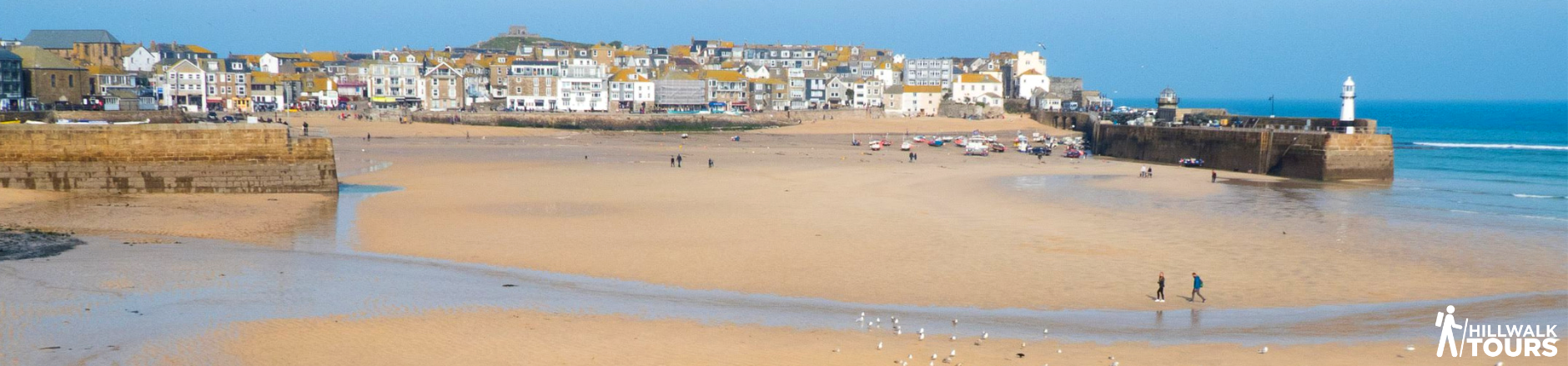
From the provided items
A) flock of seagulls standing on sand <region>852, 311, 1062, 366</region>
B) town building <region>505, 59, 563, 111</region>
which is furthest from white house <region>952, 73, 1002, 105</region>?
flock of seagulls standing on sand <region>852, 311, 1062, 366</region>

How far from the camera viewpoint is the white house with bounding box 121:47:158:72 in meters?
96.8

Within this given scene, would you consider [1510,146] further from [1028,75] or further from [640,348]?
[640,348]

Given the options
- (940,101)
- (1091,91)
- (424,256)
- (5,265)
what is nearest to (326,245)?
(424,256)

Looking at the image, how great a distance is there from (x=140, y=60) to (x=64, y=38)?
572 cm

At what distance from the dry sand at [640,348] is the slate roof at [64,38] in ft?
317

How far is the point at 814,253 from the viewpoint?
65.1ft

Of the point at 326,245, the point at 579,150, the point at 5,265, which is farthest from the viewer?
the point at 579,150

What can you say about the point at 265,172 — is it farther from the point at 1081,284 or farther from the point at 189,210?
the point at 1081,284

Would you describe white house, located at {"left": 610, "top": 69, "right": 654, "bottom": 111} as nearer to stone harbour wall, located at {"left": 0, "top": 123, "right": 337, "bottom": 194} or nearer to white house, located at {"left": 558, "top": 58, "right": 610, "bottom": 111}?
white house, located at {"left": 558, "top": 58, "right": 610, "bottom": 111}

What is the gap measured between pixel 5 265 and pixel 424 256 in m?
5.67

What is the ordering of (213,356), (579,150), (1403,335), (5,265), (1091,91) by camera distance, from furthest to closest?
(1091,91), (579,150), (5,265), (1403,335), (213,356)

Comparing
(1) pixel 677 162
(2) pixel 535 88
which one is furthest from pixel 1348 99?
(2) pixel 535 88

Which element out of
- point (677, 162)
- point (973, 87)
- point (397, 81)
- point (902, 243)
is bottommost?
point (902, 243)

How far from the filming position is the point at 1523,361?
1212 centimetres
